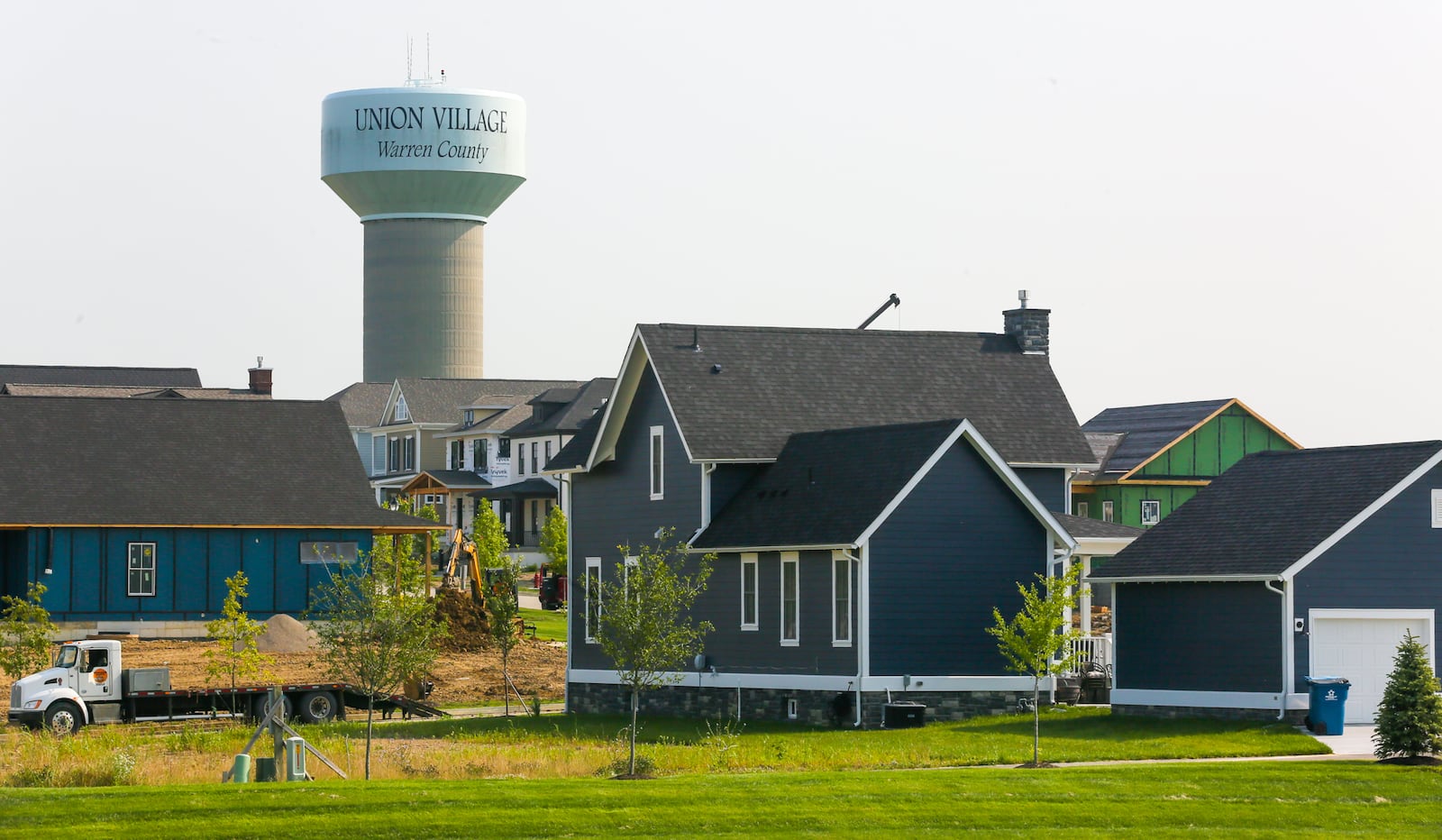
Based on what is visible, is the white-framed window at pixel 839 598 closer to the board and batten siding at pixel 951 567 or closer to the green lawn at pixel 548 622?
the board and batten siding at pixel 951 567

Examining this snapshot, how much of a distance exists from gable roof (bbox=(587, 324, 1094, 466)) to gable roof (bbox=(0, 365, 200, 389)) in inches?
2912

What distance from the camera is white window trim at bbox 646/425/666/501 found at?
47344mm

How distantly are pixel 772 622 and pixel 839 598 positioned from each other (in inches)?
86.1

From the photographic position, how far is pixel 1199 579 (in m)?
40.1

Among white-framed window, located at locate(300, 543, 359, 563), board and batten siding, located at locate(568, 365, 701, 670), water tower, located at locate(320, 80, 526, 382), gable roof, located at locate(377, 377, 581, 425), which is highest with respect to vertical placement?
water tower, located at locate(320, 80, 526, 382)

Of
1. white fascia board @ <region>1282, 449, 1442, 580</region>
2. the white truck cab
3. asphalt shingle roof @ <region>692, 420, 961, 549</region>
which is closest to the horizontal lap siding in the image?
asphalt shingle roof @ <region>692, 420, 961, 549</region>

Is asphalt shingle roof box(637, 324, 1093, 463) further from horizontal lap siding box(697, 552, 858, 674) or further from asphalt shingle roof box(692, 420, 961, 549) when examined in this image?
horizontal lap siding box(697, 552, 858, 674)

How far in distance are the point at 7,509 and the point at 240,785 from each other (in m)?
37.1

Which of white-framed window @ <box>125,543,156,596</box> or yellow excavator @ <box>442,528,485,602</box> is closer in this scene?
white-framed window @ <box>125,543,156,596</box>

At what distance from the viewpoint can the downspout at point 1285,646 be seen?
3859cm

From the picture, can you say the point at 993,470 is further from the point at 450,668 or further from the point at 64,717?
the point at 450,668

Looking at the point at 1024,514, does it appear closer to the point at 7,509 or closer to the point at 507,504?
the point at 7,509

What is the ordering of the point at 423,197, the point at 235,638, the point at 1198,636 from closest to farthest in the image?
the point at 1198,636
the point at 235,638
the point at 423,197

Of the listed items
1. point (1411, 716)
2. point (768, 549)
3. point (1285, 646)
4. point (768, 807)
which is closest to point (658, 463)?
point (768, 549)
